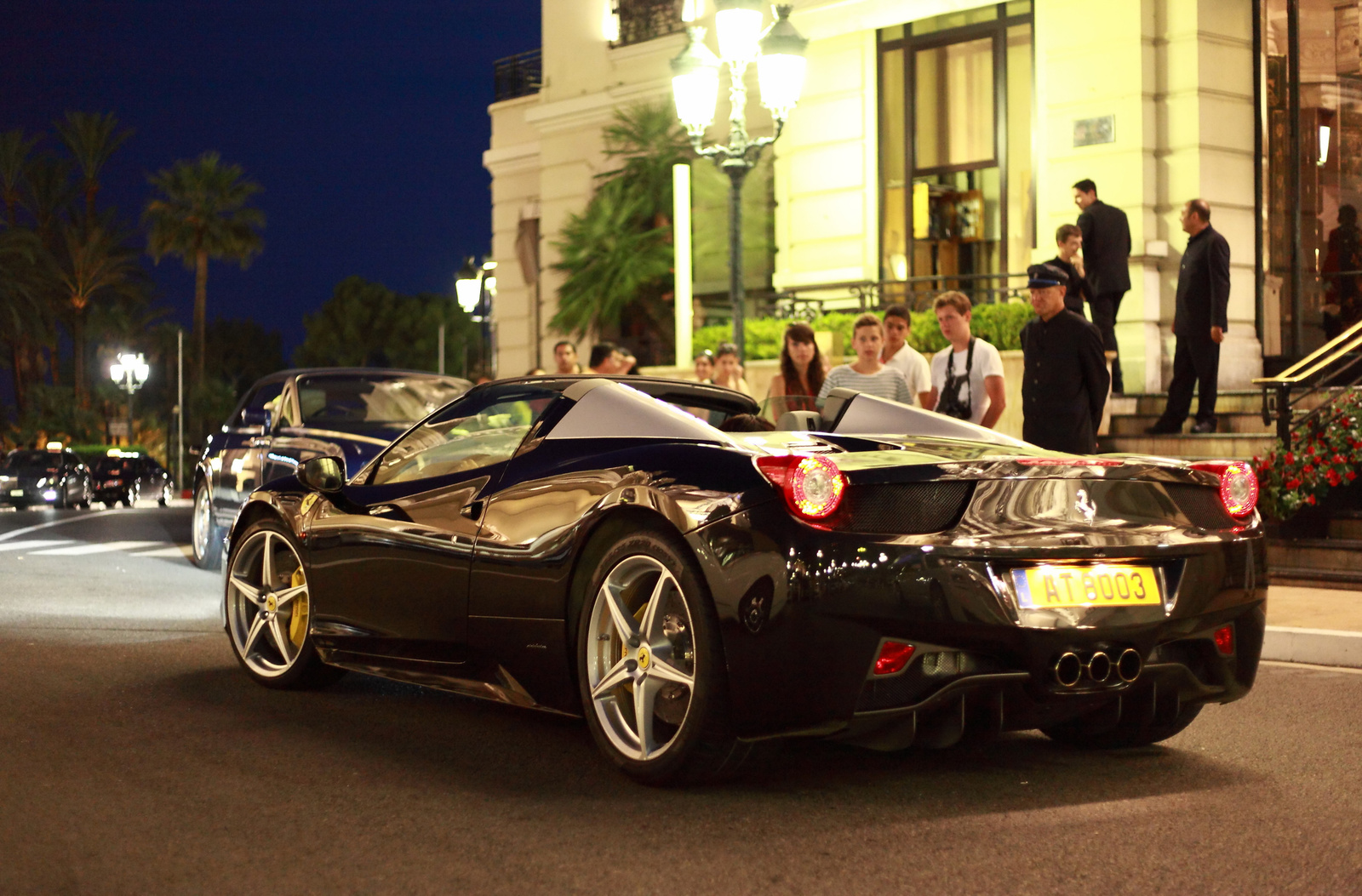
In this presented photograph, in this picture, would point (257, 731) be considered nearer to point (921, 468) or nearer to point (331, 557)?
point (331, 557)

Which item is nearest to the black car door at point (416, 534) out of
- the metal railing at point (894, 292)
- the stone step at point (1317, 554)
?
the stone step at point (1317, 554)

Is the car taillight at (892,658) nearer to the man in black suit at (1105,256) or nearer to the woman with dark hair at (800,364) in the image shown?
the woman with dark hair at (800,364)

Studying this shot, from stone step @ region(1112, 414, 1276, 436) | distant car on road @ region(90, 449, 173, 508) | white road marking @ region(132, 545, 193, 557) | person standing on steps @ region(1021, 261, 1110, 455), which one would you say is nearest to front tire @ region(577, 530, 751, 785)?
person standing on steps @ region(1021, 261, 1110, 455)

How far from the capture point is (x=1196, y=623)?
4.94 meters

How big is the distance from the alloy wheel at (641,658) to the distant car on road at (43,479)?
→ 1339 inches

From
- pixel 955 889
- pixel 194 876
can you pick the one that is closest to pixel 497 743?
pixel 194 876

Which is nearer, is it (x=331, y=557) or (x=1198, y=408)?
(x=331, y=557)

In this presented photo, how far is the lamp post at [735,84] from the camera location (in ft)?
47.4

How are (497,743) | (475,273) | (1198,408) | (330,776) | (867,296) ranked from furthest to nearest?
(475,273) → (867,296) → (1198,408) → (497,743) → (330,776)

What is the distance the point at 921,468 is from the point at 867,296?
14.8 metres

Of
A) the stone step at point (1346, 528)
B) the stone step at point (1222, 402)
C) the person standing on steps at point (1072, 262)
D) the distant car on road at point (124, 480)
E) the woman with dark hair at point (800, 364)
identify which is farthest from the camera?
the distant car on road at point (124, 480)

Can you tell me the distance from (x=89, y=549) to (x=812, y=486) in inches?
516

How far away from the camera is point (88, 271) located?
2461 inches

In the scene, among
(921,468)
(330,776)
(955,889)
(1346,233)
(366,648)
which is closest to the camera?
(955,889)
